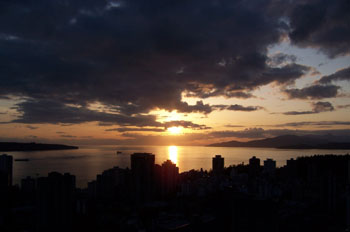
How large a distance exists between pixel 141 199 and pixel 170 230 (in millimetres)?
8266

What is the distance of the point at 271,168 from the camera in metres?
27.5

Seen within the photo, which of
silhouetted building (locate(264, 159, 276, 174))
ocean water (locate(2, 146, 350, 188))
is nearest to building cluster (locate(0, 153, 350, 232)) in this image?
silhouetted building (locate(264, 159, 276, 174))

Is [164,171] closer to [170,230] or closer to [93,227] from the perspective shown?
[93,227]

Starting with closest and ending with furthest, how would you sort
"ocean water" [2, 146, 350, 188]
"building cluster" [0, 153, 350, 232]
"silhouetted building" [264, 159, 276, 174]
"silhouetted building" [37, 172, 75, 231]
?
1. "building cluster" [0, 153, 350, 232]
2. "silhouetted building" [37, 172, 75, 231]
3. "silhouetted building" [264, 159, 276, 174]
4. "ocean water" [2, 146, 350, 188]

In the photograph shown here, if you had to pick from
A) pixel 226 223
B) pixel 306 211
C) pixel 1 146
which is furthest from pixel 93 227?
pixel 1 146

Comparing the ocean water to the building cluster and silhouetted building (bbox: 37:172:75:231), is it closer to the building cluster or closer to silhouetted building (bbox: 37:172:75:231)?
the building cluster

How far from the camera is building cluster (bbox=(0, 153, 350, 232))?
28.7 feet

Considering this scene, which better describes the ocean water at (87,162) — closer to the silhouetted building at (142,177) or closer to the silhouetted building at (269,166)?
the silhouetted building at (142,177)

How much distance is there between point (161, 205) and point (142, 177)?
329 cm

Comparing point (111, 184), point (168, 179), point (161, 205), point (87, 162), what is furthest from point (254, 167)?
point (87, 162)

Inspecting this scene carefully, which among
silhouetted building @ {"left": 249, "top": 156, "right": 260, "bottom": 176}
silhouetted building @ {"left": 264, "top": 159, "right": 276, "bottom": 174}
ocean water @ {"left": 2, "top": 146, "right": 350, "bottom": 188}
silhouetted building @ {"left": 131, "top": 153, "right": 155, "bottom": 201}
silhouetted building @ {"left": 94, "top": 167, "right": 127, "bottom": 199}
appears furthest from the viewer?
ocean water @ {"left": 2, "top": 146, "right": 350, "bottom": 188}

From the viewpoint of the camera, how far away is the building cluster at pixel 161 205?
874 centimetres

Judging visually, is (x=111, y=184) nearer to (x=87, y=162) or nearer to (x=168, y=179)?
(x=168, y=179)

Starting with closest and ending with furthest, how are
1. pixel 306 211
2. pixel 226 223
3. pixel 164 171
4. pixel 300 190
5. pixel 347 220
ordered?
1. pixel 226 223
2. pixel 347 220
3. pixel 306 211
4. pixel 300 190
5. pixel 164 171
